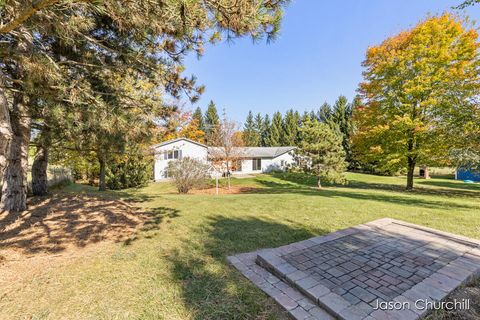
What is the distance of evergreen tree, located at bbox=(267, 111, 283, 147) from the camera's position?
1698 inches

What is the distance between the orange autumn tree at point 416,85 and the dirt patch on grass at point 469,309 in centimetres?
889

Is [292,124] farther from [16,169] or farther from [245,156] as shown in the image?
[16,169]

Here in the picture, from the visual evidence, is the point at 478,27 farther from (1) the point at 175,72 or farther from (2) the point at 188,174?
(2) the point at 188,174

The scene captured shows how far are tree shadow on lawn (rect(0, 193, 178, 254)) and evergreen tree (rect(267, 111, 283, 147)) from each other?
1498 inches

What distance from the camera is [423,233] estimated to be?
454cm

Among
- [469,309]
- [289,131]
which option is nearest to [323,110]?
[289,131]

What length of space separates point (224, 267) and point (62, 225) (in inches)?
159

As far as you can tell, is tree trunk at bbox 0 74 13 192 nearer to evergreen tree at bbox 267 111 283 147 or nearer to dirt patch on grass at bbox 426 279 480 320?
dirt patch on grass at bbox 426 279 480 320

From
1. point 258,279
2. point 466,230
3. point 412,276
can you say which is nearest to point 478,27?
point 466,230

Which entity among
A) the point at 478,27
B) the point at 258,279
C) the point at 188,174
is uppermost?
the point at 478,27

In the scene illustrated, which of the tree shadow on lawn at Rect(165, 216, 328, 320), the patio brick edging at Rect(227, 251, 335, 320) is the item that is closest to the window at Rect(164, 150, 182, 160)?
the tree shadow on lawn at Rect(165, 216, 328, 320)

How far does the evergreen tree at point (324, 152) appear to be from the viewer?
49.1 ft

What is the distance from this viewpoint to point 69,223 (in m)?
4.91

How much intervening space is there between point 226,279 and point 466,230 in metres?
5.50
